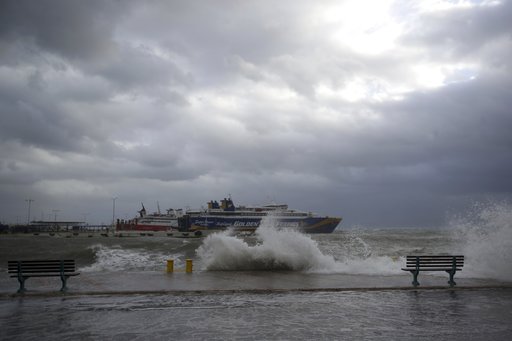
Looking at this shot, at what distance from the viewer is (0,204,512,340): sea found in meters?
6.27

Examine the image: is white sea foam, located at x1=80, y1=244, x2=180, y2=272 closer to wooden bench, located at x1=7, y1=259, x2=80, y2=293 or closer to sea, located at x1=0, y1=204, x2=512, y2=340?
sea, located at x1=0, y1=204, x2=512, y2=340

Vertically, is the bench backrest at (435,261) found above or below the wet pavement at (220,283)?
above

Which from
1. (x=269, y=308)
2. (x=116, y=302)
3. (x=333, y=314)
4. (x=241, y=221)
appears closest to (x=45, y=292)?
(x=116, y=302)

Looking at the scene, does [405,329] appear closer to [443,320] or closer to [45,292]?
[443,320]

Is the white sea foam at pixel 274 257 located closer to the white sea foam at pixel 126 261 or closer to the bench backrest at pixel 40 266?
the white sea foam at pixel 126 261

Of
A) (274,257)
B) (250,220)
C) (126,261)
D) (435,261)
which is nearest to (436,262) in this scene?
(435,261)

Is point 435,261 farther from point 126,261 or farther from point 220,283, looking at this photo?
point 126,261

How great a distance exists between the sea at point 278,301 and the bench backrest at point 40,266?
0.55m

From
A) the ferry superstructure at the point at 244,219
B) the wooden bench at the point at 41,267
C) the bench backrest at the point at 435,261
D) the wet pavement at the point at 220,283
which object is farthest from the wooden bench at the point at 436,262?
the ferry superstructure at the point at 244,219

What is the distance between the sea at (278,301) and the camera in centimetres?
627

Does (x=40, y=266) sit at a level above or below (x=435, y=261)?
above

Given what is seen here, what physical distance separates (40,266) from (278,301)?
6.33 metres

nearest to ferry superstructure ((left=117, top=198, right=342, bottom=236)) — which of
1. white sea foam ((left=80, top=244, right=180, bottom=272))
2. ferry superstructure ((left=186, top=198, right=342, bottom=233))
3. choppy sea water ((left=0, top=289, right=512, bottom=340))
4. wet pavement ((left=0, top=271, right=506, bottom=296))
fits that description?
ferry superstructure ((left=186, top=198, right=342, bottom=233))

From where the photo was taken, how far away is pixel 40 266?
1033cm
